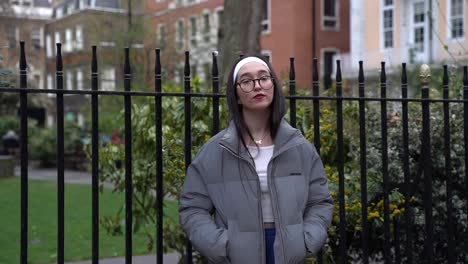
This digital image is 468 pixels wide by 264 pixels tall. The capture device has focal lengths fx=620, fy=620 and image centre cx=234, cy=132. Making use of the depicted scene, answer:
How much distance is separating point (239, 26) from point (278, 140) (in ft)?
18.2

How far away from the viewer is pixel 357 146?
18.3 ft

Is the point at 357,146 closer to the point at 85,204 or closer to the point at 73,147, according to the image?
the point at 85,204

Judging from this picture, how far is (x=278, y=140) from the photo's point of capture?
301cm

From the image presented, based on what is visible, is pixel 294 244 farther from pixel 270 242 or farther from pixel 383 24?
pixel 383 24

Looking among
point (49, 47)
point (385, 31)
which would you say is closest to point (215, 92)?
point (385, 31)

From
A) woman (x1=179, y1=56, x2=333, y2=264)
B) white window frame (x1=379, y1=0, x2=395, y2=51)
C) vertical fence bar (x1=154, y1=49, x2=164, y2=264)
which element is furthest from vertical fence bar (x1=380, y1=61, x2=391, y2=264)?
white window frame (x1=379, y1=0, x2=395, y2=51)

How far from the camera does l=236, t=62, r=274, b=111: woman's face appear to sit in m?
3.01

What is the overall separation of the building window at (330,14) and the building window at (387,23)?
167 inches

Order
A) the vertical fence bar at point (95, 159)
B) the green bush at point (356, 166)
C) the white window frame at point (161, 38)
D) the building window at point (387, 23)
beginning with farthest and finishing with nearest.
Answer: the building window at point (387, 23)
the white window frame at point (161, 38)
the green bush at point (356, 166)
the vertical fence bar at point (95, 159)

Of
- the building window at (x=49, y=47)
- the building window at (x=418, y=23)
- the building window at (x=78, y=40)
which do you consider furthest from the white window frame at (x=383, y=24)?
the building window at (x=49, y=47)

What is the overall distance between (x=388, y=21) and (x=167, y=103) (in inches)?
948

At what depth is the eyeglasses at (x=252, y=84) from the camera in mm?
3010

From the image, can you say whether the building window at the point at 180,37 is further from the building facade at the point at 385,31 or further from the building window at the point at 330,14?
the building window at the point at 330,14

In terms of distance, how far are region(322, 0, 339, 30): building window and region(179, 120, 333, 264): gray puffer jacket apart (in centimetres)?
2974
